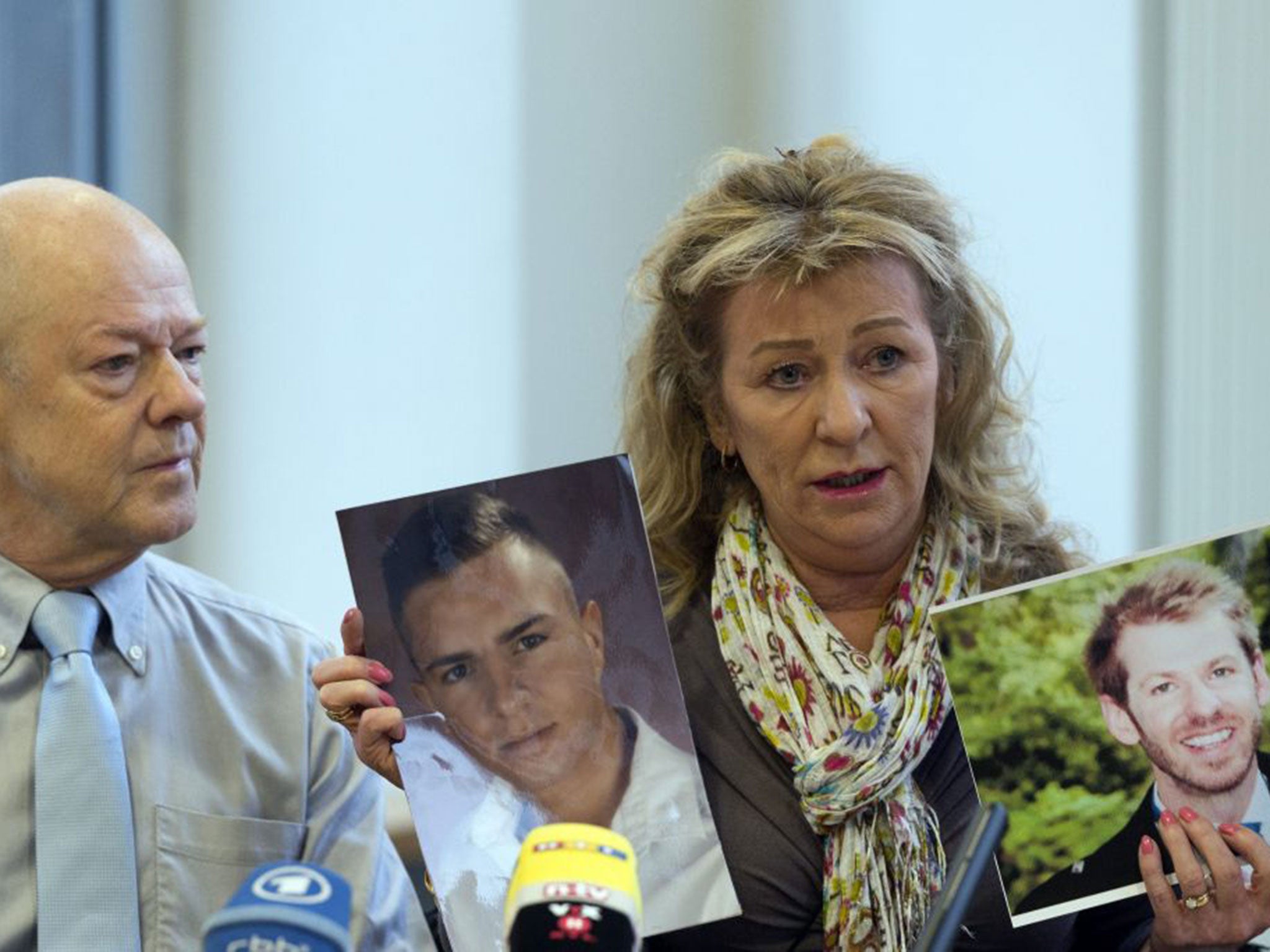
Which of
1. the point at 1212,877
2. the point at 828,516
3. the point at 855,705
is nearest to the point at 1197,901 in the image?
the point at 1212,877

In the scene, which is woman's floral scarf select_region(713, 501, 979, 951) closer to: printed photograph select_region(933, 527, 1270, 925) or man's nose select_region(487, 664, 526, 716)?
printed photograph select_region(933, 527, 1270, 925)

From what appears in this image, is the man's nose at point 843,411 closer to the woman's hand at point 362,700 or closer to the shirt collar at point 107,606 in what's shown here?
the woman's hand at point 362,700

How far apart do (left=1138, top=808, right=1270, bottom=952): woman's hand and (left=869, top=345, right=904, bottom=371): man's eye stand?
21.9 inches

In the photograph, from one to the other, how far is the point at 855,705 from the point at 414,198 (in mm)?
1874

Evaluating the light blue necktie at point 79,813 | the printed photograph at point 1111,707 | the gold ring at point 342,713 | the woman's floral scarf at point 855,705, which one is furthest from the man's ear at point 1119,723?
the light blue necktie at point 79,813

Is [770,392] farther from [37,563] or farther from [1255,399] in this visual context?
[1255,399]

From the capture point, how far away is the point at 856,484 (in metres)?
2.01

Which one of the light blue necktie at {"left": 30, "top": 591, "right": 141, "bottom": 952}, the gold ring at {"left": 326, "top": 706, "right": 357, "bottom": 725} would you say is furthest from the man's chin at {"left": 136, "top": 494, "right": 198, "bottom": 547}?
the gold ring at {"left": 326, "top": 706, "right": 357, "bottom": 725}

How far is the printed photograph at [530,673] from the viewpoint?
182 centimetres

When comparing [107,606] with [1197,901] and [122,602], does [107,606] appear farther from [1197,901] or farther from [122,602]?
[1197,901]

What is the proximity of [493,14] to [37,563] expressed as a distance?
1.88m

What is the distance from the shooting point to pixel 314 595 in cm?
358

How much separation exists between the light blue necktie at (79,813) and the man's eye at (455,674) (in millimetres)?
340

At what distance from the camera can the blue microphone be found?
1.10 metres
